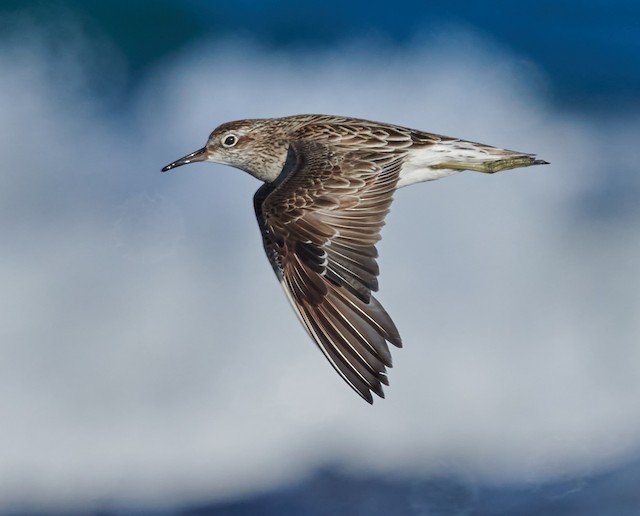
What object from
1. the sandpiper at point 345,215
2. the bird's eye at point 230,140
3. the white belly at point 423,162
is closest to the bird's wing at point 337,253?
the sandpiper at point 345,215

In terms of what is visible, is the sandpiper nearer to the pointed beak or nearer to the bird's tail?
the bird's tail

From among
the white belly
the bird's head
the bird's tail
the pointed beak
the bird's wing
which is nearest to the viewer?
the bird's wing

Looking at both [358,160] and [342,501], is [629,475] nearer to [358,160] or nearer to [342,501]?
[342,501]

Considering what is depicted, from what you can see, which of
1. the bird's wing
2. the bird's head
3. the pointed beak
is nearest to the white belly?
the bird's wing

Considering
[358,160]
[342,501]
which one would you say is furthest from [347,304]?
[342,501]

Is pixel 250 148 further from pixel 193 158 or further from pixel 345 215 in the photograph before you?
pixel 345 215

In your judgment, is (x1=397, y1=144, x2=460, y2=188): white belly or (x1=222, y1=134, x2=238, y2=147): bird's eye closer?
(x1=397, y1=144, x2=460, y2=188): white belly

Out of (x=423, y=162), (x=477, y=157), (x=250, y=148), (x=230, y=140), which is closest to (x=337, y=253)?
(x=423, y=162)
